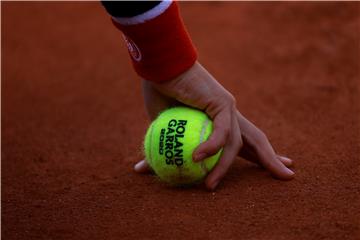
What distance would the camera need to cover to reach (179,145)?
8.07ft

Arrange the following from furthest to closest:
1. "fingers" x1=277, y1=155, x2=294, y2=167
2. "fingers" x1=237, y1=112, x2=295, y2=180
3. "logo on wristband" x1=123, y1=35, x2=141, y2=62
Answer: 1. "fingers" x1=277, y1=155, x2=294, y2=167
2. "fingers" x1=237, y1=112, x2=295, y2=180
3. "logo on wristband" x1=123, y1=35, x2=141, y2=62

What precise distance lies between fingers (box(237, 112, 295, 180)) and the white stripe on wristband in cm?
66

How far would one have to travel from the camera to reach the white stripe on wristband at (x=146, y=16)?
2.29m

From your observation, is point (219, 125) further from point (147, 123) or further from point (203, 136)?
point (147, 123)

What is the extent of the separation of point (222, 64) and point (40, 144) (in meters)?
2.21

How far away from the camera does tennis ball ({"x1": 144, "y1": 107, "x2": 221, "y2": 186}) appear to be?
2459mm

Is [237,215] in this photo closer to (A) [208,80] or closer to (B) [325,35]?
(A) [208,80]

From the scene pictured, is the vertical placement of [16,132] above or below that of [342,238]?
below

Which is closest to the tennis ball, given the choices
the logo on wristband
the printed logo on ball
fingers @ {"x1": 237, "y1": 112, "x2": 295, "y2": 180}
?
the printed logo on ball

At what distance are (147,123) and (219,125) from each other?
1.60 metres

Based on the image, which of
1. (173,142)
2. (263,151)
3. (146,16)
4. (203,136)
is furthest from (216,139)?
(146,16)

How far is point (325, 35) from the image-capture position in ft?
18.3

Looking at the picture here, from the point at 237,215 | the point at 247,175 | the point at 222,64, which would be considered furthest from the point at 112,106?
the point at 237,215

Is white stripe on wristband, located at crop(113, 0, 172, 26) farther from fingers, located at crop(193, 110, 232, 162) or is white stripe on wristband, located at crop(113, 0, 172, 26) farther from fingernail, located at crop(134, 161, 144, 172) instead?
fingernail, located at crop(134, 161, 144, 172)
